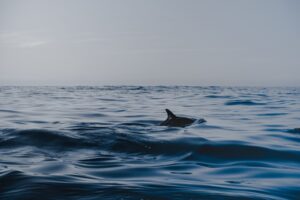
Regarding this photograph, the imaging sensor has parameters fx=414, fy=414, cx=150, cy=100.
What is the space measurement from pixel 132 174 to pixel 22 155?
9.27ft

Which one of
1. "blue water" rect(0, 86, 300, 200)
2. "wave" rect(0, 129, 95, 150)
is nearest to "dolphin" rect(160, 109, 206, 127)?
"blue water" rect(0, 86, 300, 200)

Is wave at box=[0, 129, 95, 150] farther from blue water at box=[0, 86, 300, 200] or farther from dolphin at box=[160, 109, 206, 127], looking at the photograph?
dolphin at box=[160, 109, 206, 127]

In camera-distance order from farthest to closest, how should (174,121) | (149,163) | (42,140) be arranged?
(174,121), (42,140), (149,163)

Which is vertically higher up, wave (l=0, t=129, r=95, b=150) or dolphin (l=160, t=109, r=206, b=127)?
dolphin (l=160, t=109, r=206, b=127)

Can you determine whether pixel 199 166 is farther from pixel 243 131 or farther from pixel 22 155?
pixel 243 131

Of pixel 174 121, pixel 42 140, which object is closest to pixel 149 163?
pixel 42 140

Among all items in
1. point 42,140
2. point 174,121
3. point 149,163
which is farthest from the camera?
point 174,121

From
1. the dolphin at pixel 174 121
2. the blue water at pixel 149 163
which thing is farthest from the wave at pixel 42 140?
the dolphin at pixel 174 121

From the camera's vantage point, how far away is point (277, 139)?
11.1 meters

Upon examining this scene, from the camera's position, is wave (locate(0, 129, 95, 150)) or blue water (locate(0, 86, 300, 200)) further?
wave (locate(0, 129, 95, 150))

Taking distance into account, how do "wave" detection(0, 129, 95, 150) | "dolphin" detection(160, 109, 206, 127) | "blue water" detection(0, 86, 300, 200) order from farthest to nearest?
"dolphin" detection(160, 109, 206, 127)
"wave" detection(0, 129, 95, 150)
"blue water" detection(0, 86, 300, 200)

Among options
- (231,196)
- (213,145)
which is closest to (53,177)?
(231,196)

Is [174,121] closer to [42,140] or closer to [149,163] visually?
[42,140]

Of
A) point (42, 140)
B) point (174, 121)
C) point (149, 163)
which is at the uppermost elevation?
point (174, 121)
